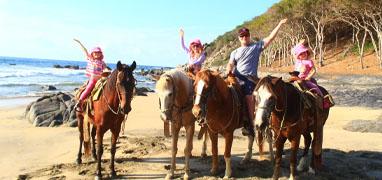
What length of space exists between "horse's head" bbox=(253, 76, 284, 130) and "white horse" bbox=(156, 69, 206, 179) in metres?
1.46

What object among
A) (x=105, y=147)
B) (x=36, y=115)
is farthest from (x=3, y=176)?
(x=36, y=115)

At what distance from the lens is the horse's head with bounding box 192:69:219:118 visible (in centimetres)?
631

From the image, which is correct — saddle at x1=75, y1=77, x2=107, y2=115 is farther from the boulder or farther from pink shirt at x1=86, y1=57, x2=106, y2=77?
the boulder

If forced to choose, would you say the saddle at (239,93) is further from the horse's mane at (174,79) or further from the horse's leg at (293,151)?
the horse's leg at (293,151)

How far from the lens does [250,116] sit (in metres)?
7.75

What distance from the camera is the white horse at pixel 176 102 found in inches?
261

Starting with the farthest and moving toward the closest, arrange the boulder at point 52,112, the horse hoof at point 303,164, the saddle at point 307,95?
the boulder at point 52,112 → the horse hoof at point 303,164 → the saddle at point 307,95

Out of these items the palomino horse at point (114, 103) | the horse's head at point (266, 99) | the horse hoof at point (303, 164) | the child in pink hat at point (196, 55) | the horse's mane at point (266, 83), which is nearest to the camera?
the horse's head at point (266, 99)

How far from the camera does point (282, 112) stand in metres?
6.38

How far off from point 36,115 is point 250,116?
10165 mm

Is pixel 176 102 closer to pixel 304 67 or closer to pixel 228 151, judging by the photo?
pixel 228 151

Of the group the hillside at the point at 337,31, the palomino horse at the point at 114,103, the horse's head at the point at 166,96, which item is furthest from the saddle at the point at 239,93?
the hillside at the point at 337,31

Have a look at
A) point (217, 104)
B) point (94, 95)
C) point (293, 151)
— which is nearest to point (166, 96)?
point (217, 104)

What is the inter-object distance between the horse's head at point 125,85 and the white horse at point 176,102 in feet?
1.81
